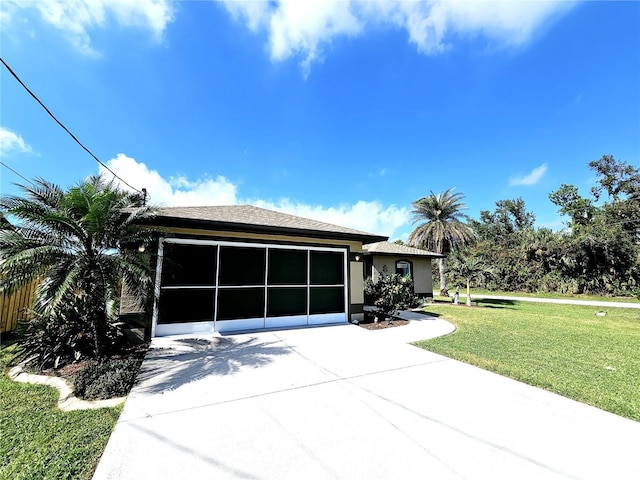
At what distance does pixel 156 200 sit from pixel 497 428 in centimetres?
712

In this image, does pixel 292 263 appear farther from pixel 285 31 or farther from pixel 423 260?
pixel 423 260

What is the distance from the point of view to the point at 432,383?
440 centimetres

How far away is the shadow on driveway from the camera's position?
A: 4430 mm

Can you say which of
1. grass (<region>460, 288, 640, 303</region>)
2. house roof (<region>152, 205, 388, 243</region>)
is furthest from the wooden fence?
grass (<region>460, 288, 640, 303</region>)

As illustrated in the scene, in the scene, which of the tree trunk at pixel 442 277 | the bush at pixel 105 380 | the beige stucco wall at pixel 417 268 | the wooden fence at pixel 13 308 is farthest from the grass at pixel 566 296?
the wooden fence at pixel 13 308

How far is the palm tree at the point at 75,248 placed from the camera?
4.49 m

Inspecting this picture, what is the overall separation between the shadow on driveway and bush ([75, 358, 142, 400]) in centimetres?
19

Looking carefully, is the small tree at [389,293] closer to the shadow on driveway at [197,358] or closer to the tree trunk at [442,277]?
the shadow on driveway at [197,358]

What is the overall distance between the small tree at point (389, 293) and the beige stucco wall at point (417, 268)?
18.4 ft

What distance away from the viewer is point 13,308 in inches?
295

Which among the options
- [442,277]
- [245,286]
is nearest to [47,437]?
[245,286]

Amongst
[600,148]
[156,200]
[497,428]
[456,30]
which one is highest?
[600,148]

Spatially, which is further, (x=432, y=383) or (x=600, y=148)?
(x=600, y=148)

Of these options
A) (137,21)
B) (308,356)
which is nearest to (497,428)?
(308,356)
